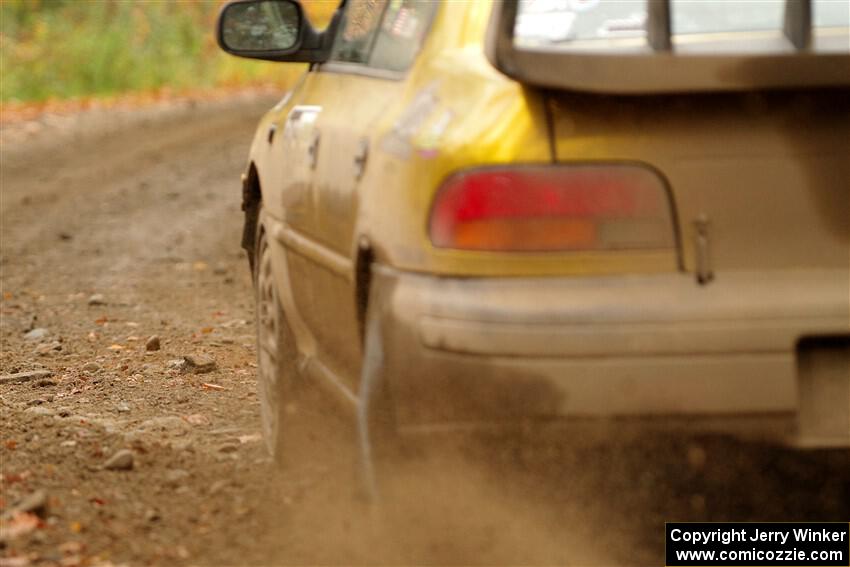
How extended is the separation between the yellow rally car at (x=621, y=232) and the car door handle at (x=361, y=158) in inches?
5.7

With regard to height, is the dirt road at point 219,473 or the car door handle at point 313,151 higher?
the car door handle at point 313,151

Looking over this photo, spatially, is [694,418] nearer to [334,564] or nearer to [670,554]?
[670,554]

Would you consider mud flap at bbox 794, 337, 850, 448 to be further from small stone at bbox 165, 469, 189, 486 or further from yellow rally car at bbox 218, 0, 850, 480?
small stone at bbox 165, 469, 189, 486

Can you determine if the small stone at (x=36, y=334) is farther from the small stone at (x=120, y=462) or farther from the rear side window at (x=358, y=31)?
the rear side window at (x=358, y=31)

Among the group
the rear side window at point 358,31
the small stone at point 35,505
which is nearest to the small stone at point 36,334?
the rear side window at point 358,31

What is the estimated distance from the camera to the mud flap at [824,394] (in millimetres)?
3395

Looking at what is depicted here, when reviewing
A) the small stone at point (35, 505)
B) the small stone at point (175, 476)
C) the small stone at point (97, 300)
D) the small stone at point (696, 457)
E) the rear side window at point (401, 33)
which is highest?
the rear side window at point (401, 33)

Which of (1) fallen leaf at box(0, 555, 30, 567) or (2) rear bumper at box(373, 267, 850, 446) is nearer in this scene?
(2) rear bumper at box(373, 267, 850, 446)

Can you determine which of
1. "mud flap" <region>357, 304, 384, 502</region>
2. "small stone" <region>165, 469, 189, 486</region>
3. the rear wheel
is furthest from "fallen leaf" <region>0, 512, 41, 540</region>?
"mud flap" <region>357, 304, 384, 502</region>

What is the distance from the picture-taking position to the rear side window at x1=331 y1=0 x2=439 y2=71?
4098mm

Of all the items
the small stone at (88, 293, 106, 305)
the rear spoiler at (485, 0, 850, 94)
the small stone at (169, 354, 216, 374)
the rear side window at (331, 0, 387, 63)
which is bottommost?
the small stone at (88, 293, 106, 305)
